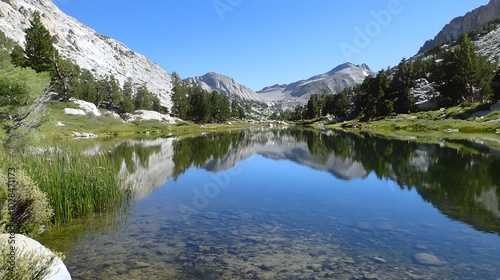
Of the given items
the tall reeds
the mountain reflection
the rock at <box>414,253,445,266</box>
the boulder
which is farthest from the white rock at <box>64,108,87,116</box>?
the boulder

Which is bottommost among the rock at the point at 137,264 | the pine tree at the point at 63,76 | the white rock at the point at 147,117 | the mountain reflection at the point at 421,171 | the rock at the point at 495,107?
the mountain reflection at the point at 421,171

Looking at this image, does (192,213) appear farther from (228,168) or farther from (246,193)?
(228,168)

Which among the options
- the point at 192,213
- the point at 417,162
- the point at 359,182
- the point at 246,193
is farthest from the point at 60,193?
the point at 417,162

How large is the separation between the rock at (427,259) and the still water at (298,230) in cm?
4

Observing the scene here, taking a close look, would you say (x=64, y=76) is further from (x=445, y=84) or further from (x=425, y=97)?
(x=425, y=97)

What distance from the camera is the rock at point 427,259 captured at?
1140cm

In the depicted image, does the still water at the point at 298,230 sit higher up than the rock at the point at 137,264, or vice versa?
the rock at the point at 137,264

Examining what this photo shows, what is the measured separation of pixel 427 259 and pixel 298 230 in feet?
18.2

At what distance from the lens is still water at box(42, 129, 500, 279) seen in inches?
436

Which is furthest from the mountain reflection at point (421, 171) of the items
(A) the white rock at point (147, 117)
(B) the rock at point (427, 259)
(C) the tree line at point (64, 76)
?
(A) the white rock at point (147, 117)

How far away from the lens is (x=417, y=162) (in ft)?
118

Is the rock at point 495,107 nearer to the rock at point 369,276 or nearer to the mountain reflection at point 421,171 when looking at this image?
the mountain reflection at point 421,171

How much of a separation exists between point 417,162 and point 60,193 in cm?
3517

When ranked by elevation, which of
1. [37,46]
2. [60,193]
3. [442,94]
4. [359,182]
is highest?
[37,46]
